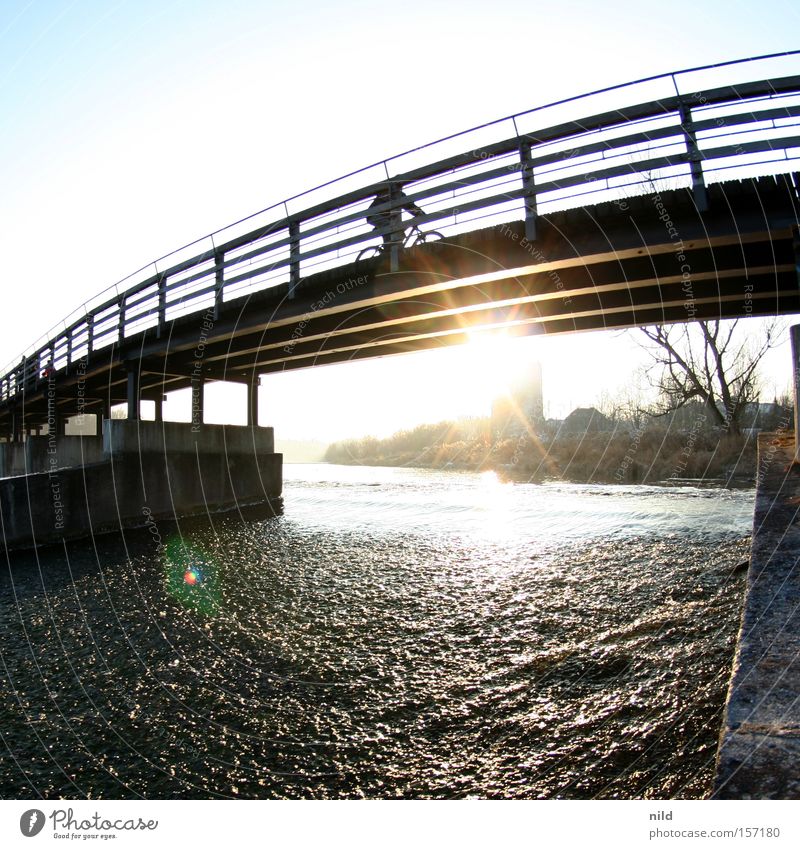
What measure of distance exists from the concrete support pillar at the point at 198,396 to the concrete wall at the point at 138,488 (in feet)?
5.97

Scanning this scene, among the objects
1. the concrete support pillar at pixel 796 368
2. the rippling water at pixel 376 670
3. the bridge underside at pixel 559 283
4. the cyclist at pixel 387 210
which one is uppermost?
the cyclist at pixel 387 210

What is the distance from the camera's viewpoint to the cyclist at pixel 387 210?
417 inches

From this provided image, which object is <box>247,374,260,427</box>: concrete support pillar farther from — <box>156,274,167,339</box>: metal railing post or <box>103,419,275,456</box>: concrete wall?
<box>156,274,167,339</box>: metal railing post

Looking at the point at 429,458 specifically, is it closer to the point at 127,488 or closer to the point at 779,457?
the point at 127,488

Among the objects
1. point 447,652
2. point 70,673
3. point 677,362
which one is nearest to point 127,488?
point 70,673

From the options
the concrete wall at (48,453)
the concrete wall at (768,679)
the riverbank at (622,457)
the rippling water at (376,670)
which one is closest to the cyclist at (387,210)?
the rippling water at (376,670)

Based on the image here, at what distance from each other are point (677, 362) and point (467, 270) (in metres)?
25.7

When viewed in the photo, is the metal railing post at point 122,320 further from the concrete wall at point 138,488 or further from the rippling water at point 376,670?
the rippling water at point 376,670

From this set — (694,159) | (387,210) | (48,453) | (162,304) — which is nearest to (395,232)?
(387,210)

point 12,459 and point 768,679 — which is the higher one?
point 12,459

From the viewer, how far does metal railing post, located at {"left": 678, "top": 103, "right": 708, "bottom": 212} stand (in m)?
7.85

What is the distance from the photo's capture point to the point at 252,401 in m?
22.8

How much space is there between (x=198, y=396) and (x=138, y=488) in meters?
7.87

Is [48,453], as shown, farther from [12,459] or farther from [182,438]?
[182,438]
